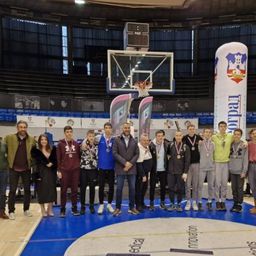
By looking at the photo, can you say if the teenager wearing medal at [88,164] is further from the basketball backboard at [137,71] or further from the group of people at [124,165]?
the basketball backboard at [137,71]

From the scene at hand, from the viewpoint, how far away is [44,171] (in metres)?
5.15

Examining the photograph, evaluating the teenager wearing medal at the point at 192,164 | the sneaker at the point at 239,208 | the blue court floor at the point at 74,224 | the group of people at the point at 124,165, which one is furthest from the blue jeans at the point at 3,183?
the sneaker at the point at 239,208

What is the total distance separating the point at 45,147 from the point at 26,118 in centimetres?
790

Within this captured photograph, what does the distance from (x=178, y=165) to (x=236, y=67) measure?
4010 mm

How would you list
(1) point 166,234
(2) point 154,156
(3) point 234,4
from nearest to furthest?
(1) point 166,234, (2) point 154,156, (3) point 234,4

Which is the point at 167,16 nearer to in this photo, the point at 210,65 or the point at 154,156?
the point at 210,65

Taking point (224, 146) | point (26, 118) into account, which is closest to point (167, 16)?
point (26, 118)

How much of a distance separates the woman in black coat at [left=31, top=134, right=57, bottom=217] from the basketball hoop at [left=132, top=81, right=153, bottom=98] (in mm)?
6603

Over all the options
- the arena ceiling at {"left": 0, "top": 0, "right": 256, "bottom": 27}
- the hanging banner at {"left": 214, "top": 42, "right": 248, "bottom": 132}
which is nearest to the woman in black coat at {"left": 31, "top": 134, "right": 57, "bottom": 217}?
the hanging banner at {"left": 214, "top": 42, "right": 248, "bottom": 132}

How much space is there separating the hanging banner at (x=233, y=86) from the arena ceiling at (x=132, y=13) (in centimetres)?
882

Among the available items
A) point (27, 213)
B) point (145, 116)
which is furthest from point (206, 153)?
point (145, 116)

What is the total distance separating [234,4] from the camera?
16547 millimetres

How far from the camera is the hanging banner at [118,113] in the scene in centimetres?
912

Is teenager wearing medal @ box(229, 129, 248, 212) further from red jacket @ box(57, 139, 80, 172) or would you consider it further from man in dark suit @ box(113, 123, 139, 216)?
red jacket @ box(57, 139, 80, 172)
